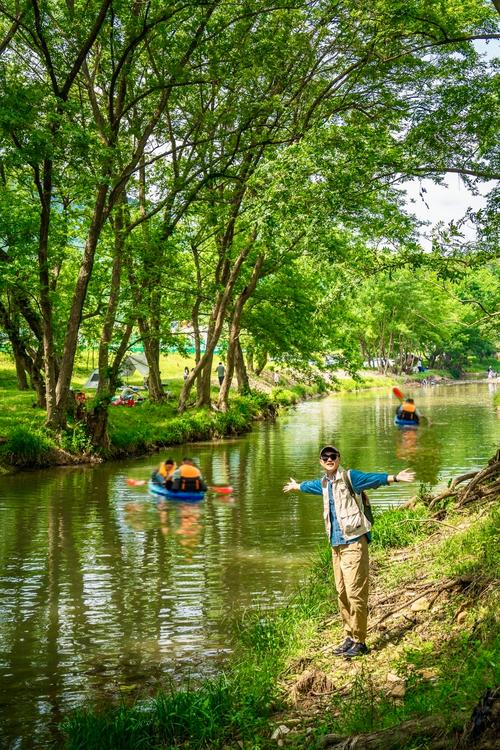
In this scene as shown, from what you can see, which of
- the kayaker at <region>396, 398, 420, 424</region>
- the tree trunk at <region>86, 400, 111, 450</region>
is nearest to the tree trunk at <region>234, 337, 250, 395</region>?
the kayaker at <region>396, 398, 420, 424</region>

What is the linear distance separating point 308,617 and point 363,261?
390 inches

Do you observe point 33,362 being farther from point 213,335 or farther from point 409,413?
point 409,413

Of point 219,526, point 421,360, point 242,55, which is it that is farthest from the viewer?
point 421,360

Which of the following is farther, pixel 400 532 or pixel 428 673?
pixel 400 532

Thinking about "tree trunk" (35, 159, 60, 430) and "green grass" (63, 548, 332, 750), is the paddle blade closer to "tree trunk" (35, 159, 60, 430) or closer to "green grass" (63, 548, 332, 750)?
"tree trunk" (35, 159, 60, 430)

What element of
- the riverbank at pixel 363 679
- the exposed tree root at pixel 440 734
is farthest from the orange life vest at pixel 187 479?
the exposed tree root at pixel 440 734

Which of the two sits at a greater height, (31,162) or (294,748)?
(31,162)

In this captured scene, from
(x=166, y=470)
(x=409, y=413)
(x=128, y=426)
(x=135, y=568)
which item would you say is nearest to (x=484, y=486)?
(x=135, y=568)

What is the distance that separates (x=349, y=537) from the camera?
7.59m

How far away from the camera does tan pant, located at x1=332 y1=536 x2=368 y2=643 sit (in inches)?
292

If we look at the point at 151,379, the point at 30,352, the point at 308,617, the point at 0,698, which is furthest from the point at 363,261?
the point at 151,379

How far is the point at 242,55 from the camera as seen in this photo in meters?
23.5

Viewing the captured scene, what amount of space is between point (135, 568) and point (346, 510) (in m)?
5.73

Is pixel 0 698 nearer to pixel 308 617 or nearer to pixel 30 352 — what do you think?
pixel 308 617
